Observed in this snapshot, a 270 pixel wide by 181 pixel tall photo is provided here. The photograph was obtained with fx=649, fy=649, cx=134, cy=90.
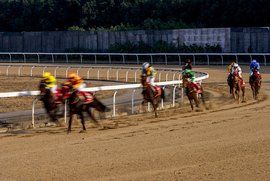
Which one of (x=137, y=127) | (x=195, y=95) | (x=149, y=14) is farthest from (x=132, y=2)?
(x=137, y=127)

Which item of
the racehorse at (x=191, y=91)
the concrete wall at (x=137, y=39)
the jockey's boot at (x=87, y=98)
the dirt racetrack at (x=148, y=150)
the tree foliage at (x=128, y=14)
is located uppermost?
the tree foliage at (x=128, y=14)

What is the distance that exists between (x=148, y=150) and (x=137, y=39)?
37.1 m

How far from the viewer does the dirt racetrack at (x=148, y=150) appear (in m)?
8.10

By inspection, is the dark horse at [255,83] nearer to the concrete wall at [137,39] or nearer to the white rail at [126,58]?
the white rail at [126,58]

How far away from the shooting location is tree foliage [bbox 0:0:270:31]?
48750mm

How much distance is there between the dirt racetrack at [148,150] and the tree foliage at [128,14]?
34189 mm

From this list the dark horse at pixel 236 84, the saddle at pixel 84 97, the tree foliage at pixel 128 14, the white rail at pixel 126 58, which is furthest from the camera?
the tree foliage at pixel 128 14

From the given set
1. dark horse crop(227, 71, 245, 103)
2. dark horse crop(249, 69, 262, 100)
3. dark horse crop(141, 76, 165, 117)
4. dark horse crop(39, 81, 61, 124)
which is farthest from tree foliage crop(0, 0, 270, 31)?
dark horse crop(39, 81, 61, 124)

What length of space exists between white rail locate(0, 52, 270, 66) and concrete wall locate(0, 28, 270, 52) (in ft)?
7.00

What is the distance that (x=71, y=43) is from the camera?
49719mm

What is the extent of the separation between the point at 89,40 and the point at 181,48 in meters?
8.56

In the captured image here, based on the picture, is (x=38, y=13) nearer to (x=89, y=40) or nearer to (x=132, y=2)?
(x=132, y=2)

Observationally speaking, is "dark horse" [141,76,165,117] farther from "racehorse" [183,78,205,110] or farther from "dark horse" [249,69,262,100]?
"dark horse" [249,69,262,100]

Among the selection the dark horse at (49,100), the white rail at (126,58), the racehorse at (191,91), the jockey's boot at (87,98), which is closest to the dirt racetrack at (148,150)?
the dark horse at (49,100)
